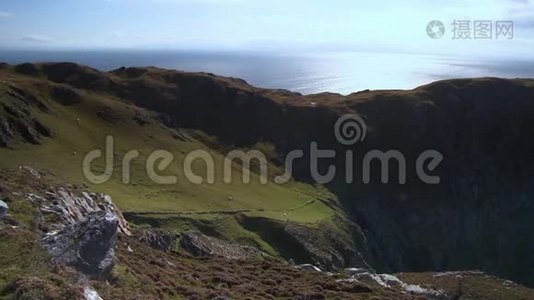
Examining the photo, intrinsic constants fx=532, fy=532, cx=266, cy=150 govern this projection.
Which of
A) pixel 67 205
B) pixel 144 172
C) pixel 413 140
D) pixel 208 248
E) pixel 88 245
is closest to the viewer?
pixel 88 245

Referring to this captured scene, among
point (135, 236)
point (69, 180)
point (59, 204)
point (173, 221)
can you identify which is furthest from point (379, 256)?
point (59, 204)

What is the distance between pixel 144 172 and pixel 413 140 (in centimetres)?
6473

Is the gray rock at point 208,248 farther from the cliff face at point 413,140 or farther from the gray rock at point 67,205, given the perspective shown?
the cliff face at point 413,140

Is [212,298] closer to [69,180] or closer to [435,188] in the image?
[69,180]

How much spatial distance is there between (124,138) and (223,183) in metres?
18.7

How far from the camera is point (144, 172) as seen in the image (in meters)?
76.1

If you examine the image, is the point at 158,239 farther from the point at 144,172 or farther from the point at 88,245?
the point at 144,172

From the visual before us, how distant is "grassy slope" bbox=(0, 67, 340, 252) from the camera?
66.4 m

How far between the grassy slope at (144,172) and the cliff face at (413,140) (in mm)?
10927

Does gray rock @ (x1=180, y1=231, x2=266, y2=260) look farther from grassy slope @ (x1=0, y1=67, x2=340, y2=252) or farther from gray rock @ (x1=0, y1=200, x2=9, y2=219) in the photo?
gray rock @ (x1=0, y1=200, x2=9, y2=219)

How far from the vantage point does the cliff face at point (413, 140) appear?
344 ft

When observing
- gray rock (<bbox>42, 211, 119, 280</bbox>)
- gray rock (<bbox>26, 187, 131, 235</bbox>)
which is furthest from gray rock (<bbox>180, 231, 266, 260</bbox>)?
gray rock (<bbox>42, 211, 119, 280</bbox>)

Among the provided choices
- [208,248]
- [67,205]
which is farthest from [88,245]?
[208,248]

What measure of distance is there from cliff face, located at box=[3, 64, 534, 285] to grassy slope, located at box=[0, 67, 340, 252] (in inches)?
430
